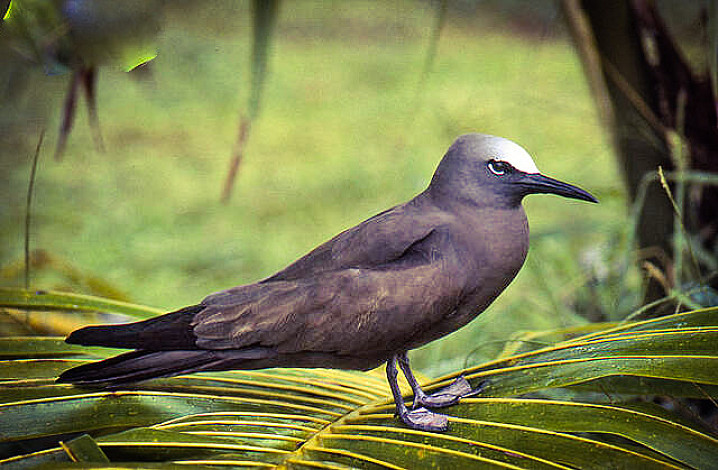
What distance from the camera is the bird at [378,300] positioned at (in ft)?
2.46

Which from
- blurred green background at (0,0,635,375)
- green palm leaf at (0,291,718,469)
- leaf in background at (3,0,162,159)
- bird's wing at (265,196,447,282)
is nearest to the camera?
green palm leaf at (0,291,718,469)

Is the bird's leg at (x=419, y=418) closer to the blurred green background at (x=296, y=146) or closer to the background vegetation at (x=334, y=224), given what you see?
the background vegetation at (x=334, y=224)

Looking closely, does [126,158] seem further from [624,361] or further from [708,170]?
[624,361]

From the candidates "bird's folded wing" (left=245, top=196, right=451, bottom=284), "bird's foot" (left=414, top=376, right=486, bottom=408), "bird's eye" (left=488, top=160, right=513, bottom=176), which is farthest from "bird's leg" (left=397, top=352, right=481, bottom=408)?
"bird's eye" (left=488, top=160, right=513, bottom=176)

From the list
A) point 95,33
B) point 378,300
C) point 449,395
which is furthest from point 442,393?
point 95,33

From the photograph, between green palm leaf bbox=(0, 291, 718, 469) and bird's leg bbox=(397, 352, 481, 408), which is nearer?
green palm leaf bbox=(0, 291, 718, 469)

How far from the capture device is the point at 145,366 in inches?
29.0

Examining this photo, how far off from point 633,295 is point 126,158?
95.6 inches

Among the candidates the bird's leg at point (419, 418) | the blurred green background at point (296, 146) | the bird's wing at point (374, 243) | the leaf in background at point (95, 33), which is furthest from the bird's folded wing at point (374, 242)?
the blurred green background at point (296, 146)

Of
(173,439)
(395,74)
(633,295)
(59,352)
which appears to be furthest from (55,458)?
(395,74)

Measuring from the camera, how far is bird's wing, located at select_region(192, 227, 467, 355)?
2.49ft

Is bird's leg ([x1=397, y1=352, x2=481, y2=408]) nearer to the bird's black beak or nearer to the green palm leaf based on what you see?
the green palm leaf

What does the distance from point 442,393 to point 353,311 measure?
0.14 meters

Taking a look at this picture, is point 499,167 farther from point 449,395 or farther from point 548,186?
point 449,395
